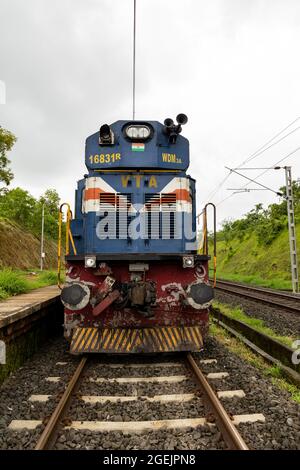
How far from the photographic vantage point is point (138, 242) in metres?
5.49

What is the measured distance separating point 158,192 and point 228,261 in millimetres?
33109

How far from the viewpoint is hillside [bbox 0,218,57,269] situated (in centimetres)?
2422

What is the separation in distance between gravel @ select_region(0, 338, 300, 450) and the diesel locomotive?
427 millimetres

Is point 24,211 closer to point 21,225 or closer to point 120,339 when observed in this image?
point 21,225

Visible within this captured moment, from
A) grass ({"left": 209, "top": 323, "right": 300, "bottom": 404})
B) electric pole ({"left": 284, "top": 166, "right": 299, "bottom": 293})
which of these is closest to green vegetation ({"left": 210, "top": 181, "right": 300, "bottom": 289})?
electric pole ({"left": 284, "top": 166, "right": 299, "bottom": 293})

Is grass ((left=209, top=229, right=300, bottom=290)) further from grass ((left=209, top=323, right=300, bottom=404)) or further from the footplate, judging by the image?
the footplate

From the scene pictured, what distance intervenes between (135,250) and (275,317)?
16.2 ft

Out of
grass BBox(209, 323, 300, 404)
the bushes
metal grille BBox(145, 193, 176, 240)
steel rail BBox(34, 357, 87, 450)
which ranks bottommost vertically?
grass BBox(209, 323, 300, 404)

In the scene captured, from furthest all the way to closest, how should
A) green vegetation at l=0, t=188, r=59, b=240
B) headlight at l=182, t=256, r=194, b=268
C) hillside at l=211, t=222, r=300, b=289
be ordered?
green vegetation at l=0, t=188, r=59, b=240
hillside at l=211, t=222, r=300, b=289
headlight at l=182, t=256, r=194, b=268

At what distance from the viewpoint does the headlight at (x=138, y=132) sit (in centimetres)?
566

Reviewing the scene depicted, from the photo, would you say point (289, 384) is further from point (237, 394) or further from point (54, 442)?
point (54, 442)

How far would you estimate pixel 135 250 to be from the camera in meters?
5.46

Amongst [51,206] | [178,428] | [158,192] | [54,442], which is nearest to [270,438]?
[178,428]

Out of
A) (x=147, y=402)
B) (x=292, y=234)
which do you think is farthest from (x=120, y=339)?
(x=292, y=234)
